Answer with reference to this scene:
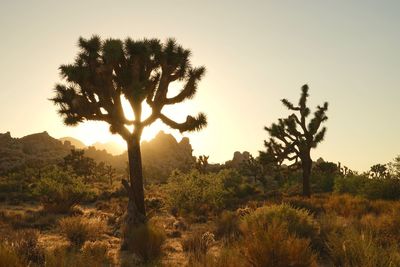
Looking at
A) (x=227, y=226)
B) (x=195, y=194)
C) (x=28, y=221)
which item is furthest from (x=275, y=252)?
(x=195, y=194)

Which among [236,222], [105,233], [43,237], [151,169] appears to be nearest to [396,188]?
[236,222]

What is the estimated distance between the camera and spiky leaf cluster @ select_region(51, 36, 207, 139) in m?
14.0

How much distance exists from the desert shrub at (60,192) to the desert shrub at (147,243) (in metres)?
10.2

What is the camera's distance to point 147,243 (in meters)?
9.40

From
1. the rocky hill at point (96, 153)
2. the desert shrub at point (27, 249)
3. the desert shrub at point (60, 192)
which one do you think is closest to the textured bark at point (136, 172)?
the desert shrub at point (27, 249)

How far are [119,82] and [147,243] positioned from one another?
6.89 m

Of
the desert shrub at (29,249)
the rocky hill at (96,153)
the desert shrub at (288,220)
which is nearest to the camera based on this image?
the desert shrub at (29,249)

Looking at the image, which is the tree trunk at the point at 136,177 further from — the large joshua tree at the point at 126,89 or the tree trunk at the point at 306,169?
the tree trunk at the point at 306,169

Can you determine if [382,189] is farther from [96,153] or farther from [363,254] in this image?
[96,153]

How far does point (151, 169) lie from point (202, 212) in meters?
53.0

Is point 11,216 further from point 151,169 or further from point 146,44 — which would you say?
point 151,169

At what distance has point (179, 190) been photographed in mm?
20203

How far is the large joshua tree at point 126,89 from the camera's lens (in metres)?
14.0

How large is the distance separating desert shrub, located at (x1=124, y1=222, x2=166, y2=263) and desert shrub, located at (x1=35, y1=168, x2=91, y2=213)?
10.2m
